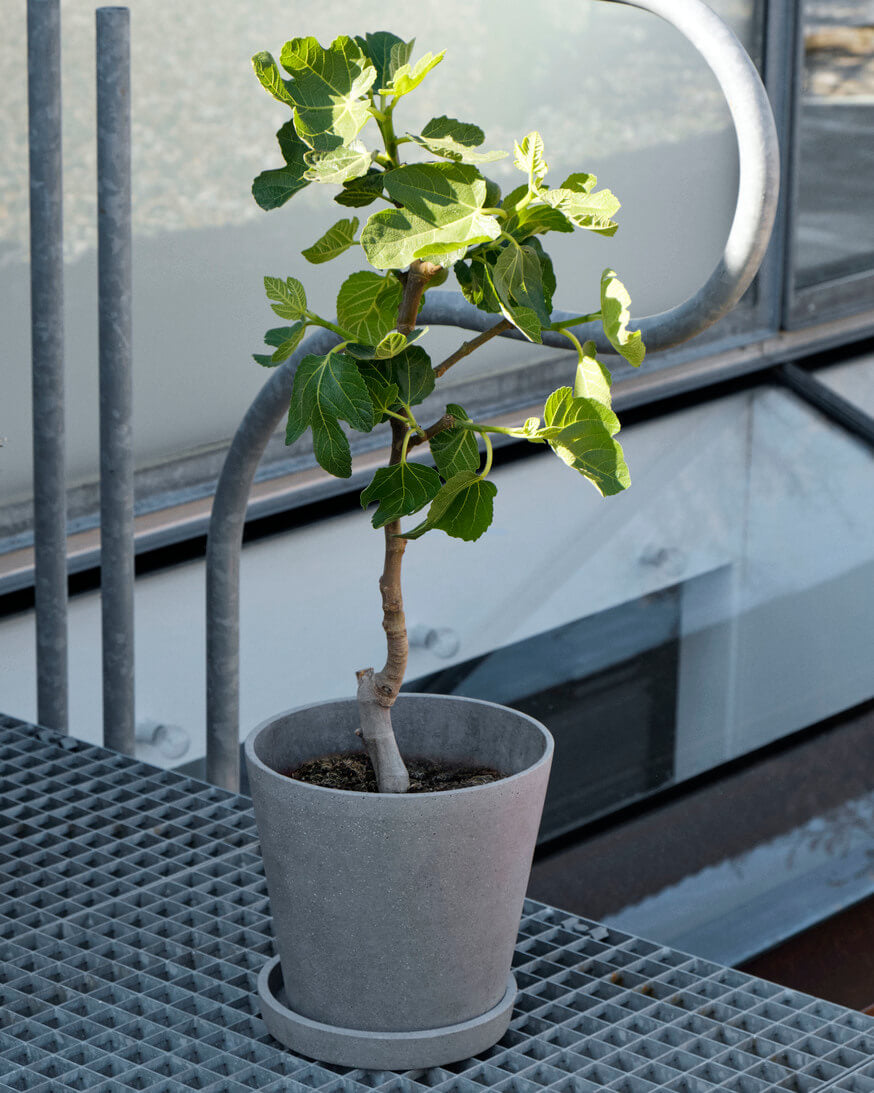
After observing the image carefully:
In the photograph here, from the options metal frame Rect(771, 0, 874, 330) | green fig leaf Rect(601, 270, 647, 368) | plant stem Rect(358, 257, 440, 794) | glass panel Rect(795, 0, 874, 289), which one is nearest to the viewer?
green fig leaf Rect(601, 270, 647, 368)

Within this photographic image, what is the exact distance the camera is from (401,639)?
885 millimetres

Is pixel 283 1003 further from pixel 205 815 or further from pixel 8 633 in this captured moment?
pixel 8 633

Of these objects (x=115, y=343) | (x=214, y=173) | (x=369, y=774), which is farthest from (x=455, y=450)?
(x=214, y=173)

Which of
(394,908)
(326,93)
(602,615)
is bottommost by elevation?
(602,615)

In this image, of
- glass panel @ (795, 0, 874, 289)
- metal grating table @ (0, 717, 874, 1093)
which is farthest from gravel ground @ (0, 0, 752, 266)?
metal grating table @ (0, 717, 874, 1093)

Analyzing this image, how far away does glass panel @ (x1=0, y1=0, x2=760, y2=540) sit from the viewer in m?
2.80

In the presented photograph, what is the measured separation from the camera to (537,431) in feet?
2.50

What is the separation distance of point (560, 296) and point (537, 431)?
3.29m

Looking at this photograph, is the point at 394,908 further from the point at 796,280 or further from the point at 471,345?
the point at 796,280

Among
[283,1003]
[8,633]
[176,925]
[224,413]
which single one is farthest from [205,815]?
[224,413]

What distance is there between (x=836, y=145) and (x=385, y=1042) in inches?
176

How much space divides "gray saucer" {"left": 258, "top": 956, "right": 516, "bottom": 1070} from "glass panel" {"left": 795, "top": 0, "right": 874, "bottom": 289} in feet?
13.4

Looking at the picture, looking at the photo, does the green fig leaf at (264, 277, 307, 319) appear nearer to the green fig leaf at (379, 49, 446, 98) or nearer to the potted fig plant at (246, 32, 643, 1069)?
the potted fig plant at (246, 32, 643, 1069)

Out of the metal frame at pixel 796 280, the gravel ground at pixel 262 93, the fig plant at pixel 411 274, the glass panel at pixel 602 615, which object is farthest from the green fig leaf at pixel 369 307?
the metal frame at pixel 796 280
